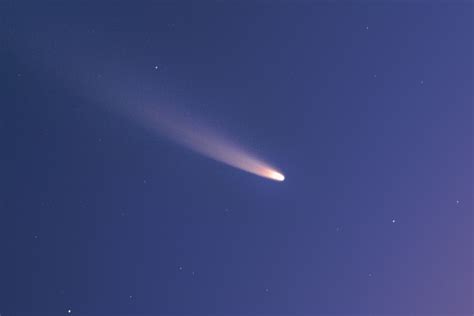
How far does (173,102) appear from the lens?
2.31m

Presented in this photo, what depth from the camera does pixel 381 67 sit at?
2309 mm

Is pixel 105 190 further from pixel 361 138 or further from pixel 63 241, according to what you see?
pixel 361 138

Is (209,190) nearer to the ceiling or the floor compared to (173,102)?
nearer to the floor

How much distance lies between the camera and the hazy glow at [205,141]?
90.9 inches

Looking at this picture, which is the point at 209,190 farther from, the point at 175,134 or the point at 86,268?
the point at 86,268

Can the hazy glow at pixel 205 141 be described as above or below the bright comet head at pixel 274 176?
above

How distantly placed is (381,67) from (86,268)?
41.9 inches

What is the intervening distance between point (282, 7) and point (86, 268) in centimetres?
97

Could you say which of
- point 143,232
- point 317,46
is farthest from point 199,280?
point 317,46

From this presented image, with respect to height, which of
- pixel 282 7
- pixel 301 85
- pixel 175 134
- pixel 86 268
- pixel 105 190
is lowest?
pixel 86 268

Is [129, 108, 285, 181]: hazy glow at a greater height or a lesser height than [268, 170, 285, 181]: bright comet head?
greater

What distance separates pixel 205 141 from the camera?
7.59ft

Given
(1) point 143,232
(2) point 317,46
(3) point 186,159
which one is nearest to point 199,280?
(1) point 143,232

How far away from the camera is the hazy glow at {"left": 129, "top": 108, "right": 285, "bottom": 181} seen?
2309mm
